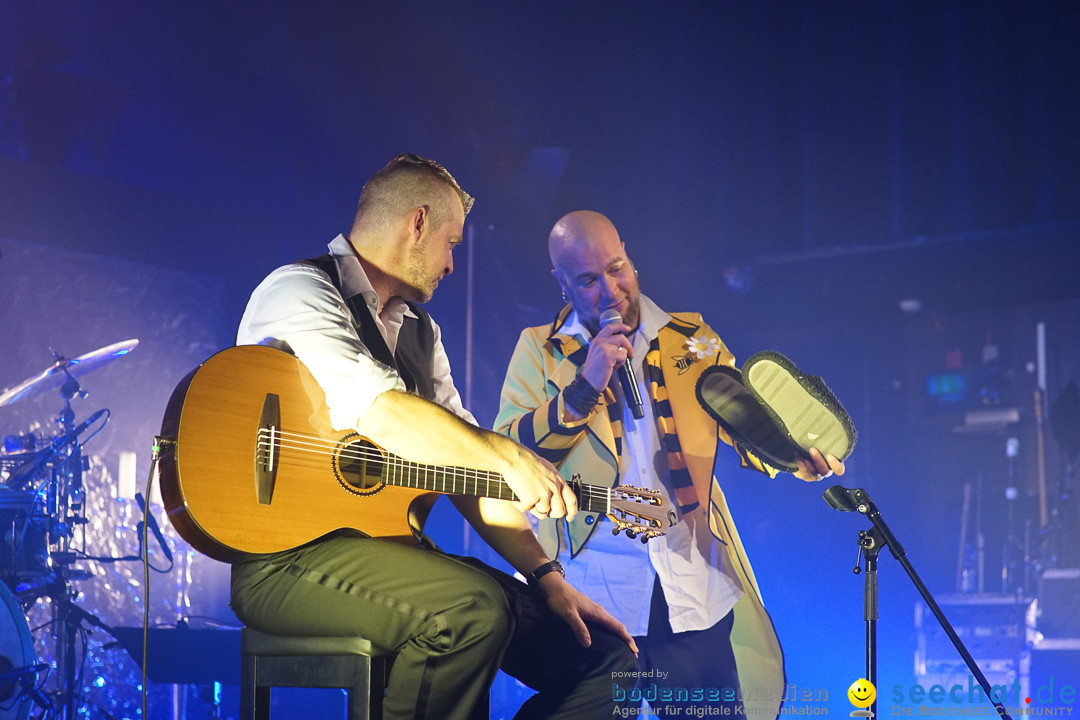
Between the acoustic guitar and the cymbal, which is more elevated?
the cymbal

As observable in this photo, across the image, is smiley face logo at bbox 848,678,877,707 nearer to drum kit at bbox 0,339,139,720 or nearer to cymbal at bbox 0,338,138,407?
drum kit at bbox 0,339,139,720

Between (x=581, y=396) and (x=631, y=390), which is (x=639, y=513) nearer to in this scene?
(x=581, y=396)

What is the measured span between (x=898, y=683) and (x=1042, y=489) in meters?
1.01

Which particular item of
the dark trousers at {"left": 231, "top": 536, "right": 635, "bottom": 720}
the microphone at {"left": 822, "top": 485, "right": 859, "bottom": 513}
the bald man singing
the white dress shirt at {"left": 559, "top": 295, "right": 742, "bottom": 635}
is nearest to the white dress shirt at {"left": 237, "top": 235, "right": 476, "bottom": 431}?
the dark trousers at {"left": 231, "top": 536, "right": 635, "bottom": 720}

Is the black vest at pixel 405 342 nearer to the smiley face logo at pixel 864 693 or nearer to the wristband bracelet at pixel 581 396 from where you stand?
the wristband bracelet at pixel 581 396

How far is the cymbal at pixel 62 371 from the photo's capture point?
3891 millimetres

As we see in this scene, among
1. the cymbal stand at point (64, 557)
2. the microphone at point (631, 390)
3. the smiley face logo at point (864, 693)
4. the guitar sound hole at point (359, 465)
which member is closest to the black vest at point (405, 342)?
the guitar sound hole at point (359, 465)

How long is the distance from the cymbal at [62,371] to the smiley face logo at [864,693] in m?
3.17

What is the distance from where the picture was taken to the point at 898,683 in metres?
4.00

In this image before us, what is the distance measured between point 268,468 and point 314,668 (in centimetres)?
44

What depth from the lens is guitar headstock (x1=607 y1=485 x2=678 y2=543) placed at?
262 centimetres

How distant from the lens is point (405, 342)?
8.54 feet

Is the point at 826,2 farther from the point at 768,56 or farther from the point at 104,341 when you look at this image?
the point at 104,341

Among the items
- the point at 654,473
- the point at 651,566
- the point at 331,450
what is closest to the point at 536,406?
the point at 654,473
